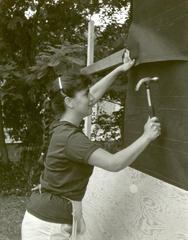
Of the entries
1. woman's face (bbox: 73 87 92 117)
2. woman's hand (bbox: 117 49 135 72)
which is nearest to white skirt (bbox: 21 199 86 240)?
woman's face (bbox: 73 87 92 117)


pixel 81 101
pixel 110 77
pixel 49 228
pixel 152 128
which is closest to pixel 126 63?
pixel 110 77

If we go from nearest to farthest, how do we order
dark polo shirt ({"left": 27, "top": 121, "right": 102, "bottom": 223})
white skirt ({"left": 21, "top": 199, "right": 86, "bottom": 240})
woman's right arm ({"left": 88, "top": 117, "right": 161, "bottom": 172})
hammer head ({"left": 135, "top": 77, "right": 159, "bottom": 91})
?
woman's right arm ({"left": 88, "top": 117, "right": 161, "bottom": 172}) < dark polo shirt ({"left": 27, "top": 121, "right": 102, "bottom": 223}) < white skirt ({"left": 21, "top": 199, "right": 86, "bottom": 240}) < hammer head ({"left": 135, "top": 77, "right": 159, "bottom": 91})

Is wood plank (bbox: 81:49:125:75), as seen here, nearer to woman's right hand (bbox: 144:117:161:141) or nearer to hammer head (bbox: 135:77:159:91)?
hammer head (bbox: 135:77:159:91)

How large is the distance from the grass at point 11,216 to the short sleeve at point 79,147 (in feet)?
13.8

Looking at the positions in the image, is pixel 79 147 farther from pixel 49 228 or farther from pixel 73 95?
pixel 49 228

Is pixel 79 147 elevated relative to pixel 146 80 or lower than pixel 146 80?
lower

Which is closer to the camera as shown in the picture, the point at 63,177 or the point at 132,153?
the point at 132,153

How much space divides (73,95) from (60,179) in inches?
18.9

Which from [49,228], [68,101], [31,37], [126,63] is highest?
[31,37]

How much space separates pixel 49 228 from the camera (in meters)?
3.06

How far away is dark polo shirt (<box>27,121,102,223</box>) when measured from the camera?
2.95 m

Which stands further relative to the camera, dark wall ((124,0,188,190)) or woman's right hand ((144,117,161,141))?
dark wall ((124,0,188,190))

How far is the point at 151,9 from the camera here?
11.6ft

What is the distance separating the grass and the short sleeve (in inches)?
165
